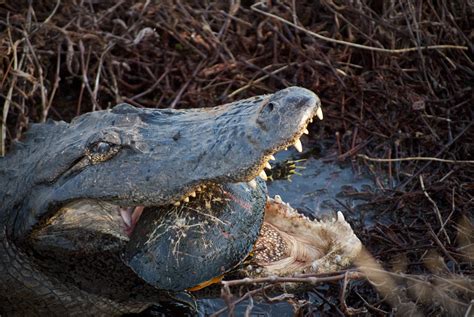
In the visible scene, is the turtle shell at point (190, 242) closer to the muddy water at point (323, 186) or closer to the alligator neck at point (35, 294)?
the alligator neck at point (35, 294)

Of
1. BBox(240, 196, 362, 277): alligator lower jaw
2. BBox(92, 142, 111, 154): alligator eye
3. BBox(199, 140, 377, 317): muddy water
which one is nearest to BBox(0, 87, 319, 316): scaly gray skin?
BBox(92, 142, 111, 154): alligator eye

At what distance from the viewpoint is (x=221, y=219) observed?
3012mm

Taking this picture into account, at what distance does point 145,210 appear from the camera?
3.03m

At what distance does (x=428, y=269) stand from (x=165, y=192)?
147cm

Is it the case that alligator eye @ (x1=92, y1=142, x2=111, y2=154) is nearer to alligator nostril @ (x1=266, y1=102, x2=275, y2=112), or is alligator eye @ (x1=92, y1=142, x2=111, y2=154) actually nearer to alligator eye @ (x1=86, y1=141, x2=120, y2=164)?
alligator eye @ (x1=86, y1=141, x2=120, y2=164)

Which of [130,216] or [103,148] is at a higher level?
[103,148]

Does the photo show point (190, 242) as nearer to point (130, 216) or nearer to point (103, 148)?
point (130, 216)

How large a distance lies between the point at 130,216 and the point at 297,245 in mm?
772

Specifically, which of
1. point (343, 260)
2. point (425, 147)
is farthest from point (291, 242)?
point (425, 147)

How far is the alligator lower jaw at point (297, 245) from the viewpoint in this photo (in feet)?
10.3

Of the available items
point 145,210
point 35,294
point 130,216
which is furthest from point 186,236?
point 35,294

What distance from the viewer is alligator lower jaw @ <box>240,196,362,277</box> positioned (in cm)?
313

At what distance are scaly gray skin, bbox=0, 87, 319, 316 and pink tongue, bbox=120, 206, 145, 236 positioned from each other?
0.07 metres

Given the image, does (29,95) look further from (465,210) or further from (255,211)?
(465,210)
